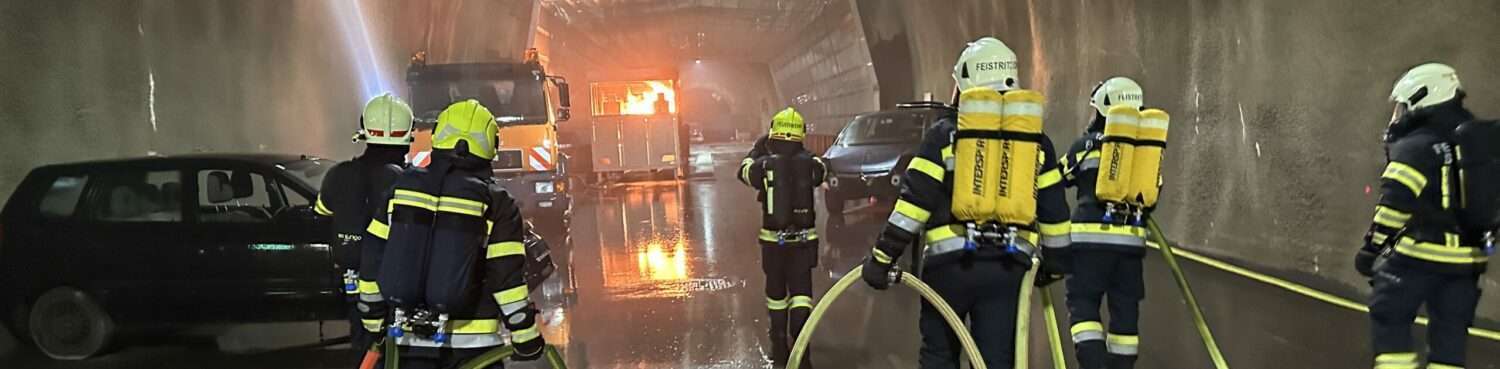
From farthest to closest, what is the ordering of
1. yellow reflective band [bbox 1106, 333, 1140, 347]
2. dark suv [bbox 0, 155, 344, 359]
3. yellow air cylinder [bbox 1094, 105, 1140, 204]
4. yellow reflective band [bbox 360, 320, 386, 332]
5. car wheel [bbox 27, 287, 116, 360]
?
car wheel [bbox 27, 287, 116, 360], dark suv [bbox 0, 155, 344, 359], yellow reflective band [bbox 1106, 333, 1140, 347], yellow air cylinder [bbox 1094, 105, 1140, 204], yellow reflective band [bbox 360, 320, 386, 332]

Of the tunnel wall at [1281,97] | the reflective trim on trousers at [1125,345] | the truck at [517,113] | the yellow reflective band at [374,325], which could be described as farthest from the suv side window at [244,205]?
the tunnel wall at [1281,97]

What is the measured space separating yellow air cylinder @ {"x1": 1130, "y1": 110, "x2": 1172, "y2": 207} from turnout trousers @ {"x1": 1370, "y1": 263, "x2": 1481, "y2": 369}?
1.02 meters

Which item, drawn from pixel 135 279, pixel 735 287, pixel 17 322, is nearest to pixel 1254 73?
pixel 735 287

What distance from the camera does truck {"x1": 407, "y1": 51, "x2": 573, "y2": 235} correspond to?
38.0 ft

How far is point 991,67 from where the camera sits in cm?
352

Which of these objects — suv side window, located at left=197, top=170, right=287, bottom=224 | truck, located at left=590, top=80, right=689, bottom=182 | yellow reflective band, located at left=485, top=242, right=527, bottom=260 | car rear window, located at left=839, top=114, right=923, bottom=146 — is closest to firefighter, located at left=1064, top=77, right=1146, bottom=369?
yellow reflective band, located at left=485, top=242, right=527, bottom=260

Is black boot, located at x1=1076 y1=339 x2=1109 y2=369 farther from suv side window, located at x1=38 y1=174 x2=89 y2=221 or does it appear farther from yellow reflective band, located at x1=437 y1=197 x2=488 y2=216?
suv side window, located at x1=38 y1=174 x2=89 y2=221

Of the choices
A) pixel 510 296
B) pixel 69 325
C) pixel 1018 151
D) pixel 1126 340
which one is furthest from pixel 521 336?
pixel 69 325

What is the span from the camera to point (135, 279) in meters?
5.82

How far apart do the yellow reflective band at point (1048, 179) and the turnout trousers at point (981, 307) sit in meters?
0.37

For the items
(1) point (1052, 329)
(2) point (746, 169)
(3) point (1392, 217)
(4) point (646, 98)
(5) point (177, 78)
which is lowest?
(1) point (1052, 329)

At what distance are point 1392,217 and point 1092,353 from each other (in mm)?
1414

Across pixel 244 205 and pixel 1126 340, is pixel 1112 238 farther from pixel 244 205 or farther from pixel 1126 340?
pixel 244 205

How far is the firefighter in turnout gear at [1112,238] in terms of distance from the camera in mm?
4332
